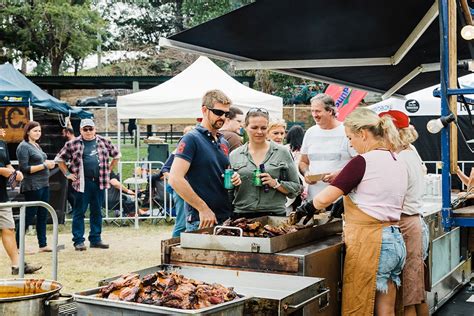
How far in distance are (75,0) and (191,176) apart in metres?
32.7

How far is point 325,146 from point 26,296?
373cm

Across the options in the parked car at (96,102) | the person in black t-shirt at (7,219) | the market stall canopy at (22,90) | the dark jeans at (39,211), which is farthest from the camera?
the parked car at (96,102)

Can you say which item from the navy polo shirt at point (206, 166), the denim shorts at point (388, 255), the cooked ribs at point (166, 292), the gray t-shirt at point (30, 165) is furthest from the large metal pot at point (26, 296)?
the gray t-shirt at point (30, 165)

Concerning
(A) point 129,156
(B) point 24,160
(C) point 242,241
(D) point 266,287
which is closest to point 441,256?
(C) point 242,241

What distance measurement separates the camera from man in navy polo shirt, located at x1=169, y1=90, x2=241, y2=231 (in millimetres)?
4480

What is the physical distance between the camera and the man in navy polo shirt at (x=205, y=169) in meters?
4.48

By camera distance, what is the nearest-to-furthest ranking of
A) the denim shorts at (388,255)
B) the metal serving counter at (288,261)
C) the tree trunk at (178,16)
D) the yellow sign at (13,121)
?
the metal serving counter at (288,261)
the denim shorts at (388,255)
the yellow sign at (13,121)
the tree trunk at (178,16)

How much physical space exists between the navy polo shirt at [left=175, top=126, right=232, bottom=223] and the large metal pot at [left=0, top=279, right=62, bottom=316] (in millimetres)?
1768

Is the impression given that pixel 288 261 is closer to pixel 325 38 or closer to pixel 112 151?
pixel 325 38

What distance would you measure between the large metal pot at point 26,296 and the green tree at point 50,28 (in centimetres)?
2815

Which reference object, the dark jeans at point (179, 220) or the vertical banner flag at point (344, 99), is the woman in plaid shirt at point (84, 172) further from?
the vertical banner flag at point (344, 99)

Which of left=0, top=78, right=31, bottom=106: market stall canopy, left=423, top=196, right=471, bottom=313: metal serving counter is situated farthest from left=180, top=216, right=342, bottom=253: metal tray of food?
left=0, top=78, right=31, bottom=106: market stall canopy

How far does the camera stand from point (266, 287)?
338cm

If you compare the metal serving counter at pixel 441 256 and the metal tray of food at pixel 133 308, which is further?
the metal serving counter at pixel 441 256
